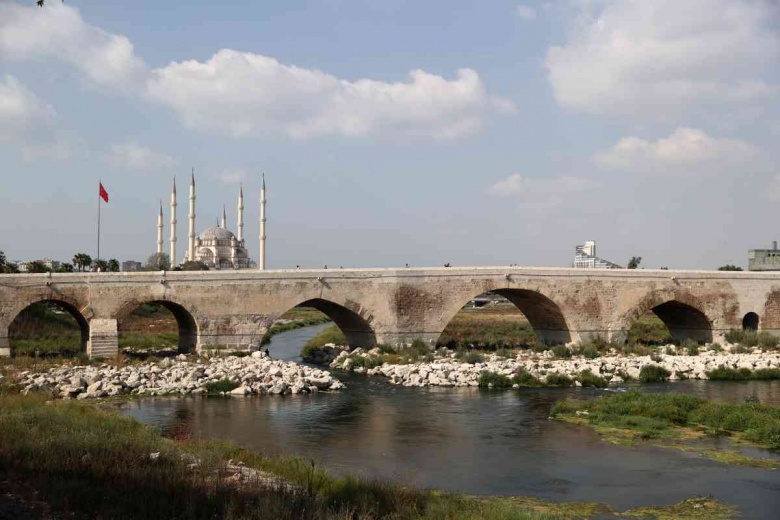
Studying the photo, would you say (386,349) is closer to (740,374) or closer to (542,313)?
(542,313)

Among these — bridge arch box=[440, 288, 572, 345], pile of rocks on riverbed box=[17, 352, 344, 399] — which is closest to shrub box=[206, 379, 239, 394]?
pile of rocks on riverbed box=[17, 352, 344, 399]

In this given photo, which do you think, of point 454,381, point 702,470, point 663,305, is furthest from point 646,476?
point 663,305

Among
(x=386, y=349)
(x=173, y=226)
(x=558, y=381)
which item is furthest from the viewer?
(x=173, y=226)

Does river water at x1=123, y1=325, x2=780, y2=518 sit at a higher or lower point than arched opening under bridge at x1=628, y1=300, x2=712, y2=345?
Result: lower

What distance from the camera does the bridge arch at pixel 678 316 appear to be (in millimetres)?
32906

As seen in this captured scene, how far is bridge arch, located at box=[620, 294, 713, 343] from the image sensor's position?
32906mm

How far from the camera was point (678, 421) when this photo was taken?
55.2 ft

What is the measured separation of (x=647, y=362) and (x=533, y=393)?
6.56 m

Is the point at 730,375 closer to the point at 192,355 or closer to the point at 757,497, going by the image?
the point at 757,497

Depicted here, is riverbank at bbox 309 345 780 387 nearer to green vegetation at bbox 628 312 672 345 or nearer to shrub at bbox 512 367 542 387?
shrub at bbox 512 367 542 387

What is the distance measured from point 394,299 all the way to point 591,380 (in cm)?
904

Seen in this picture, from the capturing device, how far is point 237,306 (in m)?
28.1

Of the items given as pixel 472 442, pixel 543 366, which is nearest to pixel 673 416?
pixel 472 442

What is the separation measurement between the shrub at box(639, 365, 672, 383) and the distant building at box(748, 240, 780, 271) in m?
24.6
